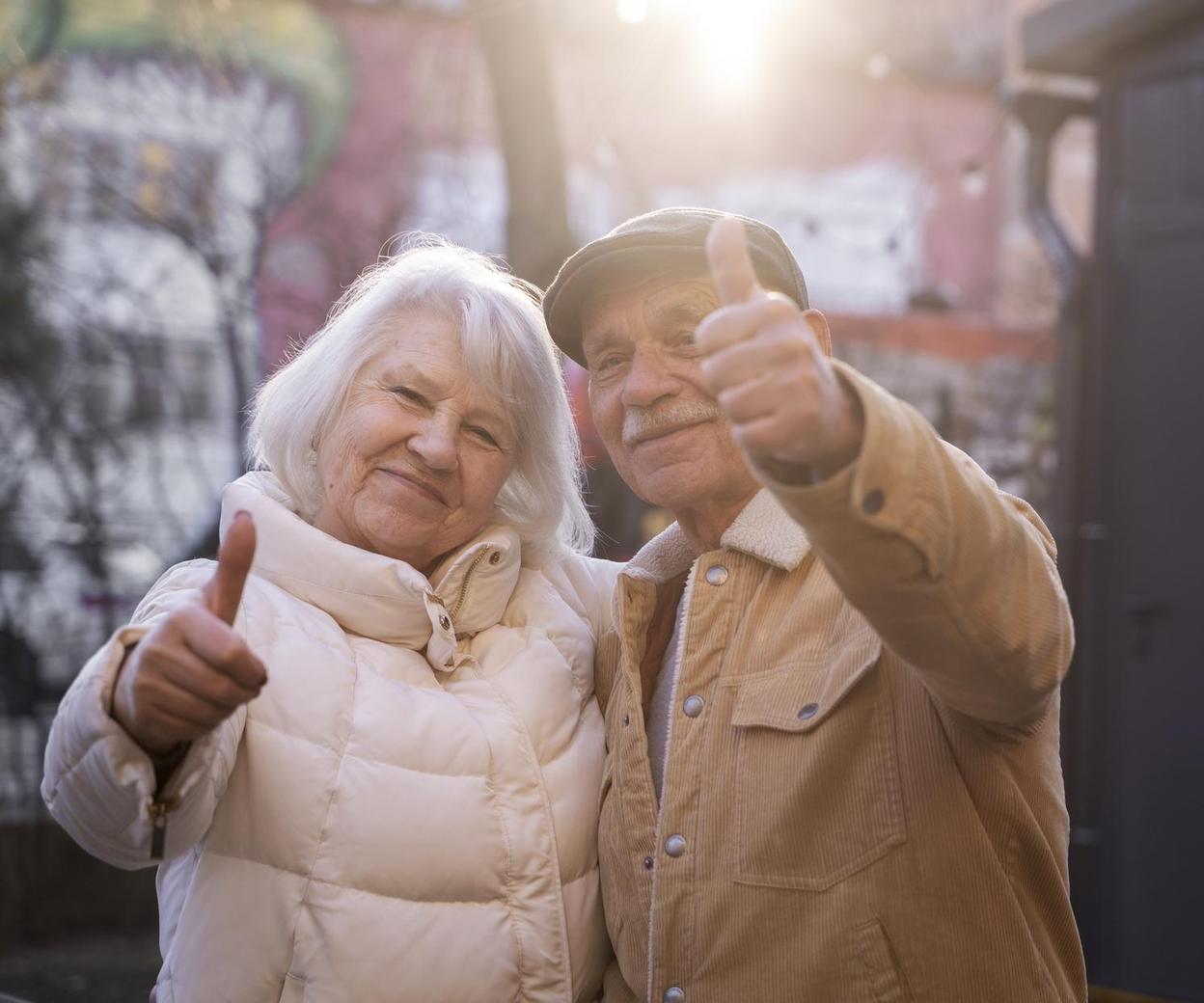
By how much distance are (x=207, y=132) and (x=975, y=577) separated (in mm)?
5774

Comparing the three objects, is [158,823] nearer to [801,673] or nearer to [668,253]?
[801,673]

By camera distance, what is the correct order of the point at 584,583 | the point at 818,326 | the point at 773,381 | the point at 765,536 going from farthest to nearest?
1. the point at 584,583
2. the point at 818,326
3. the point at 765,536
4. the point at 773,381

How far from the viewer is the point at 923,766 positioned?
1890mm

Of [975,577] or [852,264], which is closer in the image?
[975,577]

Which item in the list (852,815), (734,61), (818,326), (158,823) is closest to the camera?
(158,823)

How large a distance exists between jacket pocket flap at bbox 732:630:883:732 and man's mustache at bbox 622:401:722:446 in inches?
20.0

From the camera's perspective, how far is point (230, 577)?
1.69m

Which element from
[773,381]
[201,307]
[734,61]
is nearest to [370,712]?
[773,381]

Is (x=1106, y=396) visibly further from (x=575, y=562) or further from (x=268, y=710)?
(x=268, y=710)

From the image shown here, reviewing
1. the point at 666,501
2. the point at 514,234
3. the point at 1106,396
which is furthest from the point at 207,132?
the point at 666,501

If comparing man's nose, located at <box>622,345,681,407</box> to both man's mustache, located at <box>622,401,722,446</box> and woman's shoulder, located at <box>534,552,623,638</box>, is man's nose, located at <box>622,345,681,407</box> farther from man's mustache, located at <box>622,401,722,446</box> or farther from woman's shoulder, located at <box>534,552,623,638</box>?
woman's shoulder, located at <box>534,552,623,638</box>

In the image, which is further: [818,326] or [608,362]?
[608,362]

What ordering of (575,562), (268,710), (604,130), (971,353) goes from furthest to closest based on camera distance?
(971,353) → (604,130) → (575,562) → (268,710)

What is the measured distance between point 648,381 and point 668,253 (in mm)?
233
